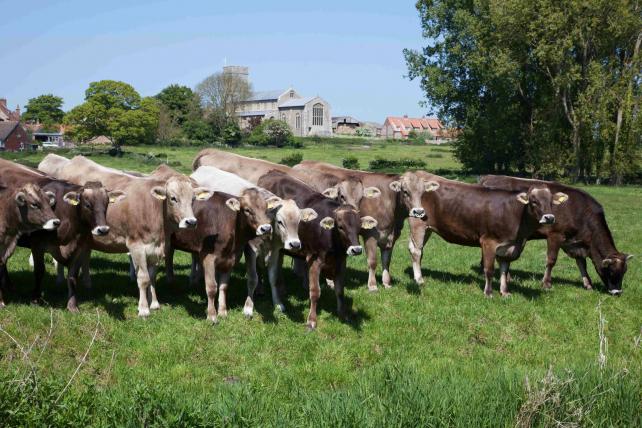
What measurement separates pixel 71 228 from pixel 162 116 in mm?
95260

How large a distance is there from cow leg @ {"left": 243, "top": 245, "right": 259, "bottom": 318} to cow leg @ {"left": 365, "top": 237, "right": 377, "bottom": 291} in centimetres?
266

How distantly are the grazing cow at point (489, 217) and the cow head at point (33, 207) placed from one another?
296 inches

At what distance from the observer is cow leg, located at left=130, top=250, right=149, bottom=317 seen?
10094 millimetres

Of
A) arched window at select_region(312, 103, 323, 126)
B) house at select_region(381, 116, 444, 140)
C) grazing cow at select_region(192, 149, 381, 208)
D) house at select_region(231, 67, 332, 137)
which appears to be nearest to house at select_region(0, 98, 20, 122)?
house at select_region(231, 67, 332, 137)

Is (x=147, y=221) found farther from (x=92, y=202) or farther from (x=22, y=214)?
(x=22, y=214)

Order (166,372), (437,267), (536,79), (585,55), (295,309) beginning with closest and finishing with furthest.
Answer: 1. (166,372)
2. (295,309)
3. (437,267)
4. (585,55)
5. (536,79)

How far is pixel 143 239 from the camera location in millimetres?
10352

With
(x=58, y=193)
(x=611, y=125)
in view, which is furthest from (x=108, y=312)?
(x=611, y=125)

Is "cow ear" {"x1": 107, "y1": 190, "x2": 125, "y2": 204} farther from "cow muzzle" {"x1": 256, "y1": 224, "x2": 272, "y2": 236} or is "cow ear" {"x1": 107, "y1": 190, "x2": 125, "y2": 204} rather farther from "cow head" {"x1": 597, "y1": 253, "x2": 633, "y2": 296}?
"cow head" {"x1": 597, "y1": 253, "x2": 633, "y2": 296}

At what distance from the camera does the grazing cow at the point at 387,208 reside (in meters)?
12.6

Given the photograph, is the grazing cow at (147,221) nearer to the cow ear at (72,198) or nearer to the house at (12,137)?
the cow ear at (72,198)

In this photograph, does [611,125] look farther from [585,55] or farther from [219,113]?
[219,113]

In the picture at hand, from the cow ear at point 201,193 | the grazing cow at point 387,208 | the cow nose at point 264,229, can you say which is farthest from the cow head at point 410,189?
the cow ear at point 201,193

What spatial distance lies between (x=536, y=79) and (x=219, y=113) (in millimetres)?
78425
